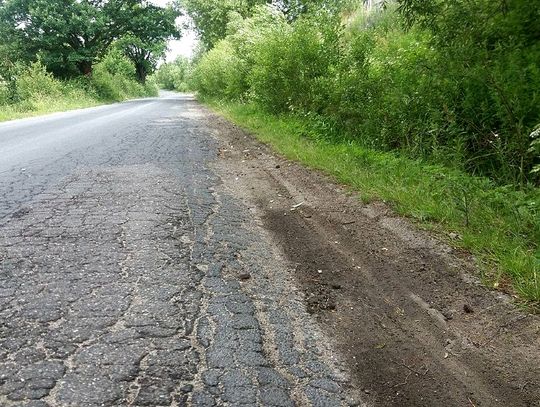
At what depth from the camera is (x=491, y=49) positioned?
482 centimetres

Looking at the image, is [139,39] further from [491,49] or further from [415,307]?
[415,307]

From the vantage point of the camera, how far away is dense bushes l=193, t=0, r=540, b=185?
14.2ft

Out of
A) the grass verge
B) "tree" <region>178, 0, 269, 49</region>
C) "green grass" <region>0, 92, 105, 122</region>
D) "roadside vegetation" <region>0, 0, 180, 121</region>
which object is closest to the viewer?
the grass verge

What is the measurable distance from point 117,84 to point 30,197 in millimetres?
35344

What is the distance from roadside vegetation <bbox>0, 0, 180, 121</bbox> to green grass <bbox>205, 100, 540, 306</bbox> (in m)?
17.0

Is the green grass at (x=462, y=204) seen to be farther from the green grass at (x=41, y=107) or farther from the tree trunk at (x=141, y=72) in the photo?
the tree trunk at (x=141, y=72)

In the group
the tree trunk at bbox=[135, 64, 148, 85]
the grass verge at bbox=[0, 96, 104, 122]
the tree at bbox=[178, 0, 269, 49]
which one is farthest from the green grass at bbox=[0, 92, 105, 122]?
the tree trunk at bbox=[135, 64, 148, 85]

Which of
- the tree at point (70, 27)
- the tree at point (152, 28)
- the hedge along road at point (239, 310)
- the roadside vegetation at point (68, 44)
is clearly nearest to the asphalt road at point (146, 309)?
the hedge along road at point (239, 310)

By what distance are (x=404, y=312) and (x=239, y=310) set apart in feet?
3.12

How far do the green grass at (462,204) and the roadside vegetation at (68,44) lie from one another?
17.0 metres

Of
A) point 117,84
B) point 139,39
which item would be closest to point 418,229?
point 139,39

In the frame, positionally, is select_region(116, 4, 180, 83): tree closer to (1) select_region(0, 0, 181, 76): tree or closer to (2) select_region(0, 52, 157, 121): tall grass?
(1) select_region(0, 0, 181, 76): tree

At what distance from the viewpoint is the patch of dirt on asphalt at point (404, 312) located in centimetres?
195

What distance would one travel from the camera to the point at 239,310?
2451 mm
